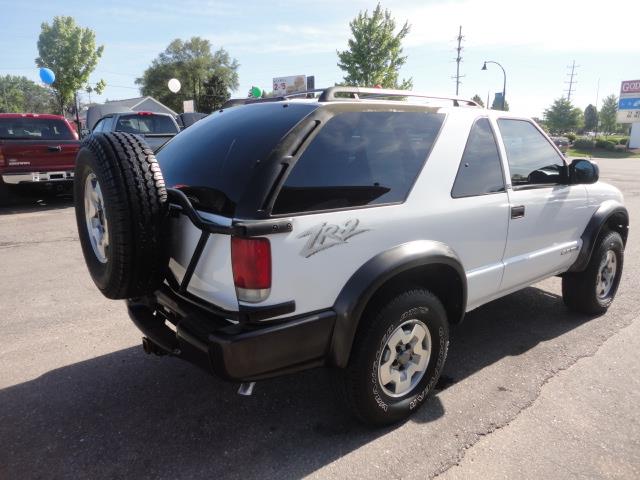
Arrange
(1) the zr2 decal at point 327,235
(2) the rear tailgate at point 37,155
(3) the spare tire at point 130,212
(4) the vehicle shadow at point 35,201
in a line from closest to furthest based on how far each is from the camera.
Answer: (1) the zr2 decal at point 327,235, (3) the spare tire at point 130,212, (2) the rear tailgate at point 37,155, (4) the vehicle shadow at point 35,201

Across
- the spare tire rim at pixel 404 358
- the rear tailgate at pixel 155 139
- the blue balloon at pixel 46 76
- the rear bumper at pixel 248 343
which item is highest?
the blue balloon at pixel 46 76

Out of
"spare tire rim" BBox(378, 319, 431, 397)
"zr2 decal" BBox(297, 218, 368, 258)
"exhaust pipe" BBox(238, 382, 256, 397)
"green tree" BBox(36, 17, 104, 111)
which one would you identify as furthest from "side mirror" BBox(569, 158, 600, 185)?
"green tree" BBox(36, 17, 104, 111)

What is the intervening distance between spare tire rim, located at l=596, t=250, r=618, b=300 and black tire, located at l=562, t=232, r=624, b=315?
20 mm

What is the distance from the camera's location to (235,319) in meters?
2.15

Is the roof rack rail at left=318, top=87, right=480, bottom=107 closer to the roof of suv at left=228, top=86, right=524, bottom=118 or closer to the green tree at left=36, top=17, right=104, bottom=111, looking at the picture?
the roof of suv at left=228, top=86, right=524, bottom=118

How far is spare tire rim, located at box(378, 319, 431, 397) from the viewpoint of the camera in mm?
2605

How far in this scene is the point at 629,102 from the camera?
5541cm

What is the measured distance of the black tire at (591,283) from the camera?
163 inches

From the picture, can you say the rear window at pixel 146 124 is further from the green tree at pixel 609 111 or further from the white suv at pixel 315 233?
the green tree at pixel 609 111

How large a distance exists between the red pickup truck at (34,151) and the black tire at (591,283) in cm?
815

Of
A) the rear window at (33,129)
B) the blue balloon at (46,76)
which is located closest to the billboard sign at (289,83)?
the blue balloon at (46,76)

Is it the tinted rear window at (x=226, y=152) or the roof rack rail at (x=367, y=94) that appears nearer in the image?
the tinted rear window at (x=226, y=152)

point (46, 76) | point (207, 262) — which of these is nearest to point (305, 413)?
point (207, 262)

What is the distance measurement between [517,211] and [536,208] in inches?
10.7
